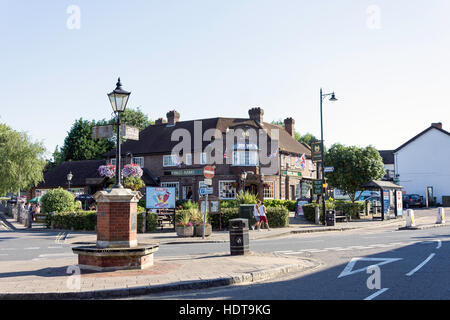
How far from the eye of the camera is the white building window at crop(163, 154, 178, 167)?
43156 millimetres

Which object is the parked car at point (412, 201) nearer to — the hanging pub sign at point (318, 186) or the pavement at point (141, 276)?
the hanging pub sign at point (318, 186)

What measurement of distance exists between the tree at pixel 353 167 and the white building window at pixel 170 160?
16.2m

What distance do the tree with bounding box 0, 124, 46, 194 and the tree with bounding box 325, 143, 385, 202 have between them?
31.6 meters

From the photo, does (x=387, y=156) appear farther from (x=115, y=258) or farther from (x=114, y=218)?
(x=115, y=258)

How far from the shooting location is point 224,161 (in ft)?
134

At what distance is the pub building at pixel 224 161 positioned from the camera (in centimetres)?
4056

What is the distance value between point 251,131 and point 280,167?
15.9ft

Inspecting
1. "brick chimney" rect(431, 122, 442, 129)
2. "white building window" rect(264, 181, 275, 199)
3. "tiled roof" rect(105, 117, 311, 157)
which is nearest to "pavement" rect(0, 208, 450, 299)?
"white building window" rect(264, 181, 275, 199)

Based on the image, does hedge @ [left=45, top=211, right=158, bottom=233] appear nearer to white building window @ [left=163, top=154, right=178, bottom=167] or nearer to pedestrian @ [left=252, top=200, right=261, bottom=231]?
pedestrian @ [left=252, top=200, right=261, bottom=231]

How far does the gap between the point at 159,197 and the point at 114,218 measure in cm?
1364

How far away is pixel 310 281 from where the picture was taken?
8492 mm

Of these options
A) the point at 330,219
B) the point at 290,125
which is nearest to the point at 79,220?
the point at 330,219
